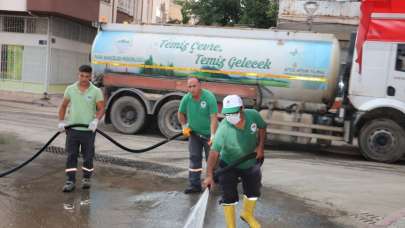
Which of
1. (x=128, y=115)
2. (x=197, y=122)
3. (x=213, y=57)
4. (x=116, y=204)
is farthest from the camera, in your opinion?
(x=128, y=115)

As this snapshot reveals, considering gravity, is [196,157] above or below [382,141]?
above

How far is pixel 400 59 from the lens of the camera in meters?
11.3

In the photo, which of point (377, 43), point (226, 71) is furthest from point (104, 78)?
point (377, 43)

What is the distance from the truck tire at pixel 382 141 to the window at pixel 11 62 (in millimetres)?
16401

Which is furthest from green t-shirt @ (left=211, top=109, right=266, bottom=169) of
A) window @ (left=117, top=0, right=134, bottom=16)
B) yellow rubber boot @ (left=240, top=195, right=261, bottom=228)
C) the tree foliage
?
window @ (left=117, top=0, right=134, bottom=16)

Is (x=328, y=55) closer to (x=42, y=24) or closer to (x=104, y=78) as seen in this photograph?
(x=104, y=78)

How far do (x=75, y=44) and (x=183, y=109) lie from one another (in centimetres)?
1913

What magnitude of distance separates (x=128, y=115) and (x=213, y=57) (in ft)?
8.75

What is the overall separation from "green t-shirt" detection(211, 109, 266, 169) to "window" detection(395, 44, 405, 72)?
23.1 feet

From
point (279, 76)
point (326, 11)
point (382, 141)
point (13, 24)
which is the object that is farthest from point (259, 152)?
point (13, 24)

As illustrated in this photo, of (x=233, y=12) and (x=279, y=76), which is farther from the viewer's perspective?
(x=233, y=12)

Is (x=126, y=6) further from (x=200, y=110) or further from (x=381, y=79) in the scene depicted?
(x=200, y=110)

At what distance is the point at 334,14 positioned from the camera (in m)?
20.5

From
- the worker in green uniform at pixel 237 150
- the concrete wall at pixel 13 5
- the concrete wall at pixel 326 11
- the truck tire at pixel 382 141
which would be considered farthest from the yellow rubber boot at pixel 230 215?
the concrete wall at pixel 13 5
